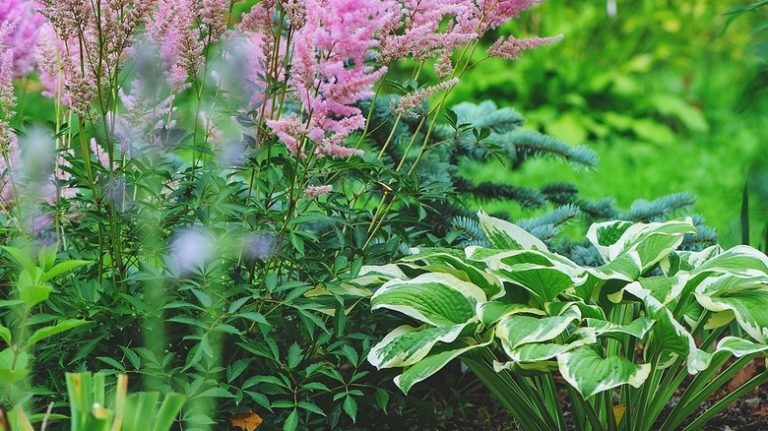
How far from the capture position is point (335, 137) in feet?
5.41

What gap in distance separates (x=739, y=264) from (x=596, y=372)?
47 centimetres

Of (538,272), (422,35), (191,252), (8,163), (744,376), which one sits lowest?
(744,376)

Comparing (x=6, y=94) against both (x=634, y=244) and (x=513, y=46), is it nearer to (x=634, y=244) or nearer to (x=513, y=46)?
(x=513, y=46)

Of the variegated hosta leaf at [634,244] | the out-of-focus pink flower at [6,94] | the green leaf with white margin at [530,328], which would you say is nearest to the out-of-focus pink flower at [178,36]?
the out-of-focus pink flower at [6,94]

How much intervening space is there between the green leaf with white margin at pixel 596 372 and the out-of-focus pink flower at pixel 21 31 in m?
1.34

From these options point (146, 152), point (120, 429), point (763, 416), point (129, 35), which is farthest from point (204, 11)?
point (763, 416)

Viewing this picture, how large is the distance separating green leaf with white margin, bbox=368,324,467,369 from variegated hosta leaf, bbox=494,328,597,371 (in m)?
0.11

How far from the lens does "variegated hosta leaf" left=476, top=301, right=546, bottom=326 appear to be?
5.80ft

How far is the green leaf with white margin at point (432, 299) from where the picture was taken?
181 centimetres

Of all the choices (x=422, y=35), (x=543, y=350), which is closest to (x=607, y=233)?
(x=543, y=350)

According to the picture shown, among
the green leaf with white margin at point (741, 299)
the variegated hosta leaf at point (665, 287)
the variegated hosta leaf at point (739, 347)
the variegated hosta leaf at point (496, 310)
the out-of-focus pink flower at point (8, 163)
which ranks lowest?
the variegated hosta leaf at point (739, 347)

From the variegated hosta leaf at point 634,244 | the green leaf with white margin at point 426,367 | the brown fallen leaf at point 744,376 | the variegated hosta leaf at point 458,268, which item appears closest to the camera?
the green leaf with white margin at point 426,367

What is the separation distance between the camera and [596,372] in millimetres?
1612

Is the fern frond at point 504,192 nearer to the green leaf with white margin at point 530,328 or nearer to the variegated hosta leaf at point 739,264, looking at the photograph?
the variegated hosta leaf at point 739,264
